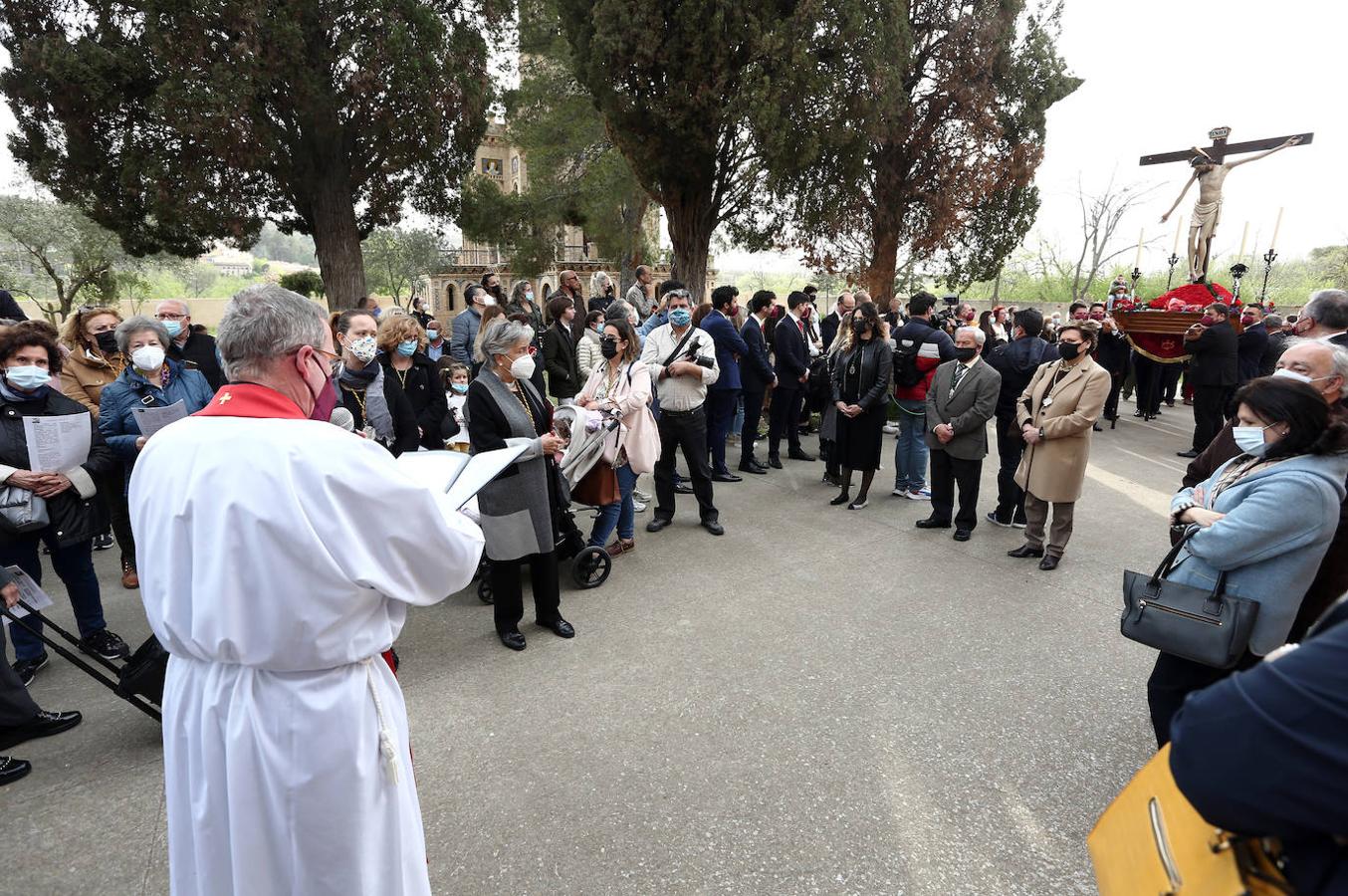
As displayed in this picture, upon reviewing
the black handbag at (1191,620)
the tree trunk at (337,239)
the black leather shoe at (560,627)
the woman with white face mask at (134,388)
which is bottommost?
the black leather shoe at (560,627)

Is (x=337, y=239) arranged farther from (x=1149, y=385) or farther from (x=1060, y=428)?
(x=1149, y=385)

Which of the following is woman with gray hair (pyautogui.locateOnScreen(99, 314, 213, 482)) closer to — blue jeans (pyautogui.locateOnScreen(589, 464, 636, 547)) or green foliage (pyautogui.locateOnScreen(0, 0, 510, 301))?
blue jeans (pyautogui.locateOnScreen(589, 464, 636, 547))

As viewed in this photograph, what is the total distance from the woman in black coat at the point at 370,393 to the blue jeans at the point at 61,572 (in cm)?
162

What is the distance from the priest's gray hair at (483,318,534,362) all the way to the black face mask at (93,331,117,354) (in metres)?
3.14

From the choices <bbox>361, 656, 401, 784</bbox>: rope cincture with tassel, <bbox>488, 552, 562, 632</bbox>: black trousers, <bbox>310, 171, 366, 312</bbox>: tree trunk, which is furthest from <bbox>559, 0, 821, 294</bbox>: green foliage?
<bbox>361, 656, 401, 784</bbox>: rope cincture with tassel

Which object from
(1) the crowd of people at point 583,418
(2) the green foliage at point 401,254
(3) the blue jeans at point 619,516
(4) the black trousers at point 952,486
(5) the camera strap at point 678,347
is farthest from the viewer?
(2) the green foliage at point 401,254

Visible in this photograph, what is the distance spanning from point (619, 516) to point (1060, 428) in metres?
3.38

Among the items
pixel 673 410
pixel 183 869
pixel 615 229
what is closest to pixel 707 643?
pixel 673 410

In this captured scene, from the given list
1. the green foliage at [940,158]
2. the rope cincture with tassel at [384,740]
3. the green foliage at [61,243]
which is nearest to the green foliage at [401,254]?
the green foliage at [61,243]

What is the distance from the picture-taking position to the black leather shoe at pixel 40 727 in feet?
10.5

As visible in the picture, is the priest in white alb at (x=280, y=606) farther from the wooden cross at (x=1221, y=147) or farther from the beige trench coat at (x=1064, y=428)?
the wooden cross at (x=1221, y=147)

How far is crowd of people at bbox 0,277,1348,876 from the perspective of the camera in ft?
5.21

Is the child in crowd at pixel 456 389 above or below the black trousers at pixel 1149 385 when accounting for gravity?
above

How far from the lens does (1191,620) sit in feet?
8.14
